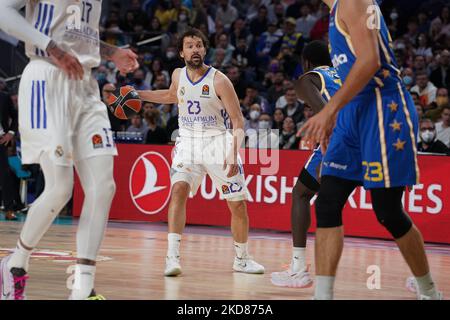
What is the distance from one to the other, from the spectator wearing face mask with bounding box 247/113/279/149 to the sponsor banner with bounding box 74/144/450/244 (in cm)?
64

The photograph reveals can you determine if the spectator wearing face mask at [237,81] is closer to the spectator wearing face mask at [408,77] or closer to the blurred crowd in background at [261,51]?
the blurred crowd in background at [261,51]

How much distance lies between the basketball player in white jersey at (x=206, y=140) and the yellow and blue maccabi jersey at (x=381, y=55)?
8.33 feet

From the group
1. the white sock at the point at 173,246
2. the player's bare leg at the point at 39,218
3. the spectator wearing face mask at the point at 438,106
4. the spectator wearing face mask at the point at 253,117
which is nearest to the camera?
the player's bare leg at the point at 39,218

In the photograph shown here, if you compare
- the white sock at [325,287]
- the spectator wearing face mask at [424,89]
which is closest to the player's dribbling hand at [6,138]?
the spectator wearing face mask at [424,89]

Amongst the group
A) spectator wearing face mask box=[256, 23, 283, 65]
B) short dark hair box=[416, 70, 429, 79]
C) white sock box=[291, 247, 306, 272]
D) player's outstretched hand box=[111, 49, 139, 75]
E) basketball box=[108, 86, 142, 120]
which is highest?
spectator wearing face mask box=[256, 23, 283, 65]

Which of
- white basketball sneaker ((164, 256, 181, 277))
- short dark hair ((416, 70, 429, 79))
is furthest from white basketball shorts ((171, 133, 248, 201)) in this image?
short dark hair ((416, 70, 429, 79))

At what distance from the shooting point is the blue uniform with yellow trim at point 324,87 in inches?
259

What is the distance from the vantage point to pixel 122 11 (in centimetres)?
2089

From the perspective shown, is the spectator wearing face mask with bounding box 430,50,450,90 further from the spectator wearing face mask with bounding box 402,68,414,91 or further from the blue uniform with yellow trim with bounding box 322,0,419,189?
the blue uniform with yellow trim with bounding box 322,0,419,189

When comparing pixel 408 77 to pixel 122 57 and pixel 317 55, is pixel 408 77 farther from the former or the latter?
pixel 122 57

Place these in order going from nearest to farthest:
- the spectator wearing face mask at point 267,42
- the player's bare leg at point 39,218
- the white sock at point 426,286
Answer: the player's bare leg at point 39,218 → the white sock at point 426,286 → the spectator wearing face mask at point 267,42

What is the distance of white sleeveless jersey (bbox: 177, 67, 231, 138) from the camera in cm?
771
